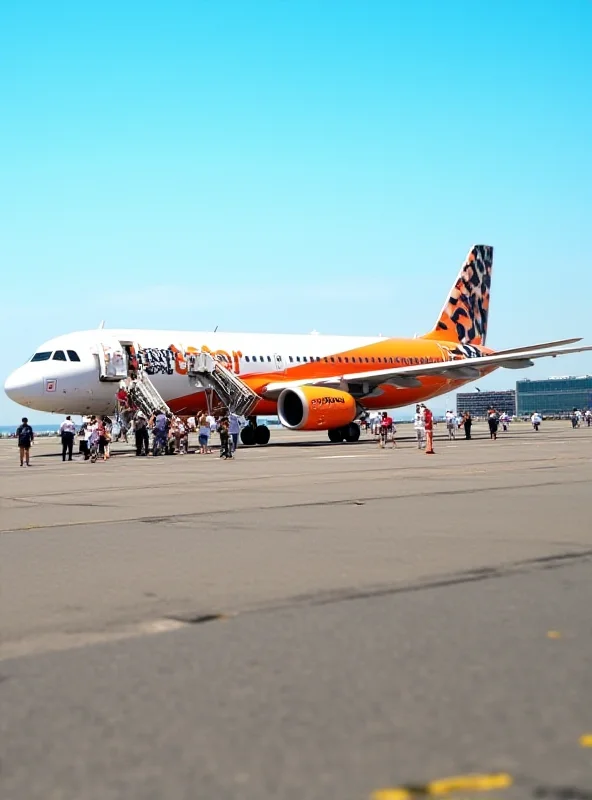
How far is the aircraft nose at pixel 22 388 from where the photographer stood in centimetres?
3140

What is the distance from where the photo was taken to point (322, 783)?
3078 mm

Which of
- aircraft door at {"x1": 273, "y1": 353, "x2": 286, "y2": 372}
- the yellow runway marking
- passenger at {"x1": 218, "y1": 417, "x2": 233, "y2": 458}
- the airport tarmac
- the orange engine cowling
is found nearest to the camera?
the yellow runway marking

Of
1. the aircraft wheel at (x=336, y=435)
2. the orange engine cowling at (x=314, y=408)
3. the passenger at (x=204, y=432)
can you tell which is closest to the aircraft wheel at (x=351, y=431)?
the aircraft wheel at (x=336, y=435)

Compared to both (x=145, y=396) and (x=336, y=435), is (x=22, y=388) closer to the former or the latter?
(x=145, y=396)

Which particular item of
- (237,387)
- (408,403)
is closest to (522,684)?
(237,387)

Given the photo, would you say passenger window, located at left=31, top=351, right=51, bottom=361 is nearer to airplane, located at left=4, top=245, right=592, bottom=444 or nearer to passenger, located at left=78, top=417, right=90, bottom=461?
airplane, located at left=4, top=245, right=592, bottom=444

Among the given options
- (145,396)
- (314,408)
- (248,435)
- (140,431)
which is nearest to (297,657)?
(140,431)

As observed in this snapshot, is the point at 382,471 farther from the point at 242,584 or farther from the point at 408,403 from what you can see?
the point at 408,403

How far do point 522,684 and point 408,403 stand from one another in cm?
3919

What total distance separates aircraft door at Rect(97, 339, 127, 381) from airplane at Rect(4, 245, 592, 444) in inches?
1.3

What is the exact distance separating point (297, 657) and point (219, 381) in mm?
30248

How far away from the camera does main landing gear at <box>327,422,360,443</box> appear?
38.1m

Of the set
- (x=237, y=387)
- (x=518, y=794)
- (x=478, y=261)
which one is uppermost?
(x=478, y=261)

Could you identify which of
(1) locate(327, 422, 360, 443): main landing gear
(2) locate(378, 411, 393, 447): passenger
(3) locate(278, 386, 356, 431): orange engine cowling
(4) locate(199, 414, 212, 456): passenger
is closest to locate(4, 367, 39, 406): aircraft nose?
(4) locate(199, 414, 212, 456): passenger
